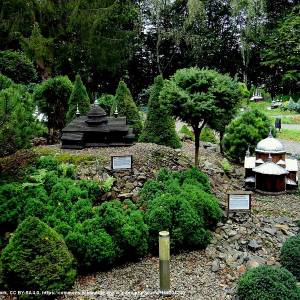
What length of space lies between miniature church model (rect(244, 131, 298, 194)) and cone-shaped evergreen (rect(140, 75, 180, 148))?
291cm

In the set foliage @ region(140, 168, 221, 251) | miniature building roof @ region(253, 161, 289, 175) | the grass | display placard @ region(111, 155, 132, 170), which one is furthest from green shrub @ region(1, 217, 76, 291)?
the grass

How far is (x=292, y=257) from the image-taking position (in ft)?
21.5

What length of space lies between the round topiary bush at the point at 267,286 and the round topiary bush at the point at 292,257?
887mm

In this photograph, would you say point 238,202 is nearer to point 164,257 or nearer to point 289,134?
point 164,257

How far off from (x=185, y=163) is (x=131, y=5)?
23.0 meters

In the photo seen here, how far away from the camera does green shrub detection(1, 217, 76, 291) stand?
5609 millimetres

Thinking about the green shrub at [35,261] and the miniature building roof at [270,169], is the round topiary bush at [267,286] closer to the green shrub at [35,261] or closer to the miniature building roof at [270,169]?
the green shrub at [35,261]

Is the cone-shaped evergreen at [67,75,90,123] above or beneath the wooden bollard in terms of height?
above

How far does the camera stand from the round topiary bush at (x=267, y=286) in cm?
541

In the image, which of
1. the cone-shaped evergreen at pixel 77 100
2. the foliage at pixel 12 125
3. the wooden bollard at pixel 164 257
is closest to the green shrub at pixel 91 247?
the wooden bollard at pixel 164 257

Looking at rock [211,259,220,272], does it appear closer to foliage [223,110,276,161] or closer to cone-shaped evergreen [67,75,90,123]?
foliage [223,110,276,161]

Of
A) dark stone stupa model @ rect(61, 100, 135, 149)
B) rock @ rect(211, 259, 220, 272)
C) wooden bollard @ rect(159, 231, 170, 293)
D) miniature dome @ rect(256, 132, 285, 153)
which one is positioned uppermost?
dark stone stupa model @ rect(61, 100, 135, 149)

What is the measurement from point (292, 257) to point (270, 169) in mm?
4335

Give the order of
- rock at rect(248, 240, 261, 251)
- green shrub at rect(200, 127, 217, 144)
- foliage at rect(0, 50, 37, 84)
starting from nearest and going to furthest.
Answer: rock at rect(248, 240, 261, 251), foliage at rect(0, 50, 37, 84), green shrub at rect(200, 127, 217, 144)
